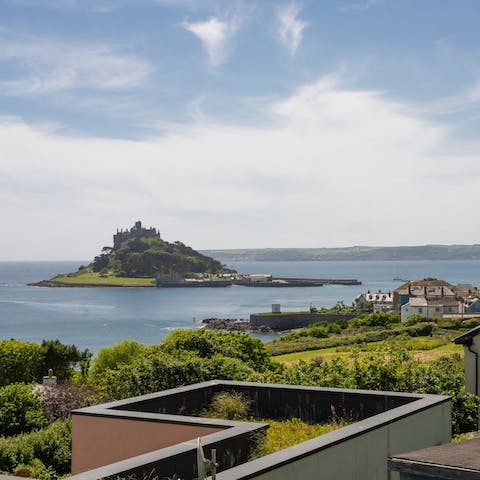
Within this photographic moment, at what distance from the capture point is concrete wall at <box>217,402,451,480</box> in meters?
6.81

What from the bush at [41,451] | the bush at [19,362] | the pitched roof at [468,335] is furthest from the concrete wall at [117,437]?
the bush at [19,362]

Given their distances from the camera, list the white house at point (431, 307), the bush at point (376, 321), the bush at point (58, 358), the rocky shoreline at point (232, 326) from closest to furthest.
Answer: the bush at point (58, 358) → the bush at point (376, 321) → the white house at point (431, 307) → the rocky shoreline at point (232, 326)

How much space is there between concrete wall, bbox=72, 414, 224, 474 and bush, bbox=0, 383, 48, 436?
1230 centimetres

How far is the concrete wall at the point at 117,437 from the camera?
8484mm

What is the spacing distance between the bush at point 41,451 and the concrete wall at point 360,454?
742 cm

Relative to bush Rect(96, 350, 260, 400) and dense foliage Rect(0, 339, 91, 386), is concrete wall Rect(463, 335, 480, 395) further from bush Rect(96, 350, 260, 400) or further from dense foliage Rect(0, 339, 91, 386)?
dense foliage Rect(0, 339, 91, 386)

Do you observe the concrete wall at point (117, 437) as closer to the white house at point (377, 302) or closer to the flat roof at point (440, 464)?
the flat roof at point (440, 464)

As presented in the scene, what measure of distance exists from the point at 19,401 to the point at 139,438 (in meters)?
13.8

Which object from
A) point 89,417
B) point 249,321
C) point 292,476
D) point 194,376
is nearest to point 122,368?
point 194,376

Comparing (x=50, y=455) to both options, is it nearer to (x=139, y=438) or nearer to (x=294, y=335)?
(x=139, y=438)

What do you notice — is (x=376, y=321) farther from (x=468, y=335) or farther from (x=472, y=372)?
(x=472, y=372)

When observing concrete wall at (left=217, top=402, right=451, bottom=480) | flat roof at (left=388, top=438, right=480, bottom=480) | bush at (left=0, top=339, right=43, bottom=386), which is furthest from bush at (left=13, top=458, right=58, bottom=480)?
bush at (left=0, top=339, right=43, bottom=386)

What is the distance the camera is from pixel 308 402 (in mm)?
10859

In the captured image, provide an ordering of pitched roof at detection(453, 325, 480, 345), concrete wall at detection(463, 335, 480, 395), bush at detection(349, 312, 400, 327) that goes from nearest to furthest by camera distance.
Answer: concrete wall at detection(463, 335, 480, 395) → pitched roof at detection(453, 325, 480, 345) → bush at detection(349, 312, 400, 327)
